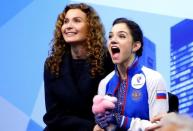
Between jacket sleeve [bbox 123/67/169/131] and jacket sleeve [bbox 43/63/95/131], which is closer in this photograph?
jacket sleeve [bbox 123/67/169/131]

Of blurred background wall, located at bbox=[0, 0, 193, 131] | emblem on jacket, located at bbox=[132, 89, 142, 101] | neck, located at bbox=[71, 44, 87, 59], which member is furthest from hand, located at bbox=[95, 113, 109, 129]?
blurred background wall, located at bbox=[0, 0, 193, 131]

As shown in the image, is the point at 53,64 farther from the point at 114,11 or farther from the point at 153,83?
the point at 114,11

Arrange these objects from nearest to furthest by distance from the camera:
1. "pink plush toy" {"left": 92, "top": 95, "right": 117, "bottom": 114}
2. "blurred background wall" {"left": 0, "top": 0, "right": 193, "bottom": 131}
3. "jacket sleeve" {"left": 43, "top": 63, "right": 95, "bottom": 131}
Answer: "pink plush toy" {"left": 92, "top": 95, "right": 117, "bottom": 114}, "jacket sleeve" {"left": 43, "top": 63, "right": 95, "bottom": 131}, "blurred background wall" {"left": 0, "top": 0, "right": 193, "bottom": 131}

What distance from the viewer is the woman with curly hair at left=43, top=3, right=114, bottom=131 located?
1.83 meters

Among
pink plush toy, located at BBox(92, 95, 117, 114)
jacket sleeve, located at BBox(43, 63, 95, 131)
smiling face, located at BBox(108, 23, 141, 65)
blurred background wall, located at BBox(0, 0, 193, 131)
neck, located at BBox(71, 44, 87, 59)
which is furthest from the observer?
blurred background wall, located at BBox(0, 0, 193, 131)

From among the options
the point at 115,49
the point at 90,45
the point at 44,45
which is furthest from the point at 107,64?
the point at 44,45

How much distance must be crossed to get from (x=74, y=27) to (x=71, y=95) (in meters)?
0.24

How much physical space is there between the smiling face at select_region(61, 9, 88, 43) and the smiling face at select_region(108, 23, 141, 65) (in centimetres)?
18

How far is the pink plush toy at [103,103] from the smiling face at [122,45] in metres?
0.15

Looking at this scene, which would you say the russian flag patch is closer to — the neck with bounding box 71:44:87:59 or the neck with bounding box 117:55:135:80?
the neck with bounding box 117:55:135:80

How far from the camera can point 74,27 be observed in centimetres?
187

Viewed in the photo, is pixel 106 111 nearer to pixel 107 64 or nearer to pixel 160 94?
pixel 160 94

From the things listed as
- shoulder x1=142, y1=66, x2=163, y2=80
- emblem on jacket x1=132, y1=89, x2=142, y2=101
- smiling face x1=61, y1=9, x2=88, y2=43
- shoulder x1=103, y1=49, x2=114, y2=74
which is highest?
smiling face x1=61, y1=9, x2=88, y2=43

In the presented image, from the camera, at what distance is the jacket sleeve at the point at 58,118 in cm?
178
